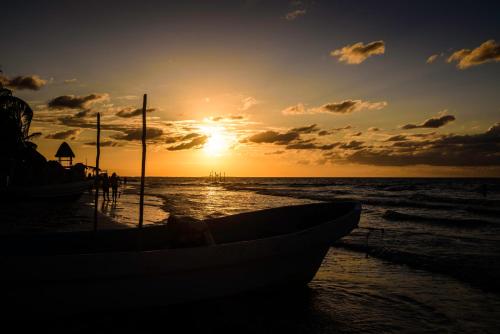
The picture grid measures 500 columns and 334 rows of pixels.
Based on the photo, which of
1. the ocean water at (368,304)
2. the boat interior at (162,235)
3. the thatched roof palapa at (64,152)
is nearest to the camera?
the ocean water at (368,304)

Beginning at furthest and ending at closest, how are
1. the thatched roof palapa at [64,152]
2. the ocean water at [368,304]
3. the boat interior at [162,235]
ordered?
the thatched roof palapa at [64,152]
the boat interior at [162,235]
the ocean water at [368,304]

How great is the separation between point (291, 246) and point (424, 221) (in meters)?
19.0

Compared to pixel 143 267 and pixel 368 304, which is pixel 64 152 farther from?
pixel 368 304

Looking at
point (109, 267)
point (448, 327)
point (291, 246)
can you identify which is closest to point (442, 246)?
point (448, 327)

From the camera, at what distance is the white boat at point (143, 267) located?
5078 mm

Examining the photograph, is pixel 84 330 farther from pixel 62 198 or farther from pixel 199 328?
pixel 62 198

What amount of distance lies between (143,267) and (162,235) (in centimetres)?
308

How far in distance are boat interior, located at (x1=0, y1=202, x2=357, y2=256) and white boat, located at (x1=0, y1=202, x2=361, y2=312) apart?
0.02 metres

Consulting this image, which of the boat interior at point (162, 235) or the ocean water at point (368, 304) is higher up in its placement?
the boat interior at point (162, 235)

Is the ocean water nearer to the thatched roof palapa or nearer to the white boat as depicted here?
the white boat

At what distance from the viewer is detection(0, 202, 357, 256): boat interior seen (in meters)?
7.10

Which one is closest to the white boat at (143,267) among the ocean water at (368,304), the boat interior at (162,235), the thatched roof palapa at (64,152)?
the boat interior at (162,235)

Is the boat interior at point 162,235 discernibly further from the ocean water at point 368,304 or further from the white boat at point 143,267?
the ocean water at point 368,304

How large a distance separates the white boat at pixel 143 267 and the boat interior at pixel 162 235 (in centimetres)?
2
